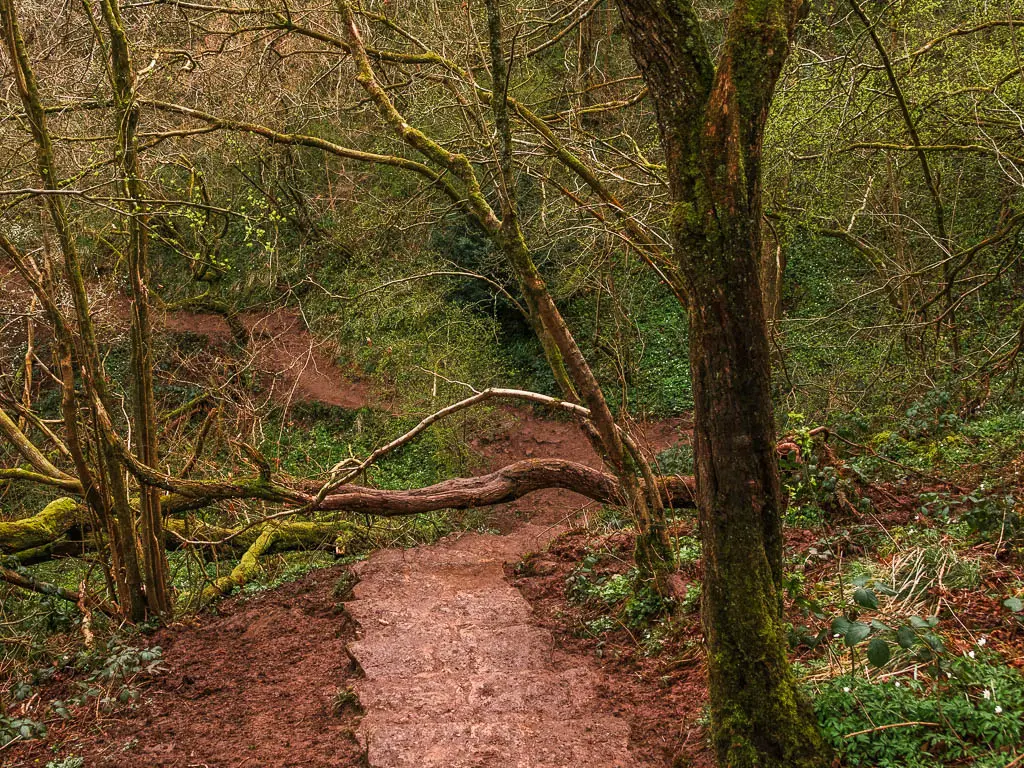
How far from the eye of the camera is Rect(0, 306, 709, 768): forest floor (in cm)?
410

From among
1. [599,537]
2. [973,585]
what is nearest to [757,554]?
[973,585]

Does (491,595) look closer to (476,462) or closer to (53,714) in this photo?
(53,714)

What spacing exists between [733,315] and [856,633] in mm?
1278

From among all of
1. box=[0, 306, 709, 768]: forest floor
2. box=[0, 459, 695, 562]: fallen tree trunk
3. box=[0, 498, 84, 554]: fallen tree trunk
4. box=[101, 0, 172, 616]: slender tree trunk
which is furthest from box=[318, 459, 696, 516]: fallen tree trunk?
box=[0, 498, 84, 554]: fallen tree trunk

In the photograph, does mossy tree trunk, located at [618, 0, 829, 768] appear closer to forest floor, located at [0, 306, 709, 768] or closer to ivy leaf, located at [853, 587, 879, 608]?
ivy leaf, located at [853, 587, 879, 608]

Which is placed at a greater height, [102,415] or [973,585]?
[102,415]

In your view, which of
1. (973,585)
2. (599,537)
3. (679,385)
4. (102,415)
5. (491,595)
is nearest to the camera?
(973,585)

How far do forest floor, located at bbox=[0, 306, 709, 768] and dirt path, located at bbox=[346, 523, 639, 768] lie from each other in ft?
0.04

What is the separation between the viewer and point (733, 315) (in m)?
3.03

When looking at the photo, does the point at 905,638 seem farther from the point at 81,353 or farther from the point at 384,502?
the point at 81,353

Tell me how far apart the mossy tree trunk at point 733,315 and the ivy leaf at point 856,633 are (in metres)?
0.24

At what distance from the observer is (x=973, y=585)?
3965 millimetres

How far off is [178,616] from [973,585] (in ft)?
19.2

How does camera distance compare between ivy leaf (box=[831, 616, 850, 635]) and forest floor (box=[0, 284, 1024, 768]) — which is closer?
ivy leaf (box=[831, 616, 850, 635])
